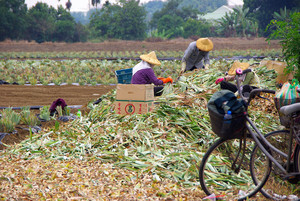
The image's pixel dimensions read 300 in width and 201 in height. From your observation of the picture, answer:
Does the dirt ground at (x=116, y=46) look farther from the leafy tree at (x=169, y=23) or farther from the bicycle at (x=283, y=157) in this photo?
the bicycle at (x=283, y=157)

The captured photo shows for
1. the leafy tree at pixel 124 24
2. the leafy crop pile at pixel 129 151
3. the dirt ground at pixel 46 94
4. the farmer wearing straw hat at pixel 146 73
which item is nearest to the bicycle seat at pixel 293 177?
the leafy crop pile at pixel 129 151

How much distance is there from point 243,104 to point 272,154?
585 millimetres

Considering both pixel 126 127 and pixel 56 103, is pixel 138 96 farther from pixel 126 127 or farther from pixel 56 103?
pixel 56 103

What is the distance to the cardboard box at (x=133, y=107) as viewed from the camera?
5.77 metres

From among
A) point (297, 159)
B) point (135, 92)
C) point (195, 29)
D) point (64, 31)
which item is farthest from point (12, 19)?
point (297, 159)

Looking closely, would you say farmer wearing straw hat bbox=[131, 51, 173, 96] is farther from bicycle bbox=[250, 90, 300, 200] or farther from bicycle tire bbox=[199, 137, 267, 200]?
bicycle bbox=[250, 90, 300, 200]

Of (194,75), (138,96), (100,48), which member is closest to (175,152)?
(138,96)

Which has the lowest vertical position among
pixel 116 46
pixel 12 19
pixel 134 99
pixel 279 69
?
pixel 134 99

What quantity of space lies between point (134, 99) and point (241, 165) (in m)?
2.33

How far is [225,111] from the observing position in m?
3.42

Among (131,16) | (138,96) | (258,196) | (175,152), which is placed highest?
(131,16)

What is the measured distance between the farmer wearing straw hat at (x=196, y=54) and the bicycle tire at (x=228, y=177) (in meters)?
3.97

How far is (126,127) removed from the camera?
17.4 ft

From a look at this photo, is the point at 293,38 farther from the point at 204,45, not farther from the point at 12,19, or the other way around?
the point at 12,19
